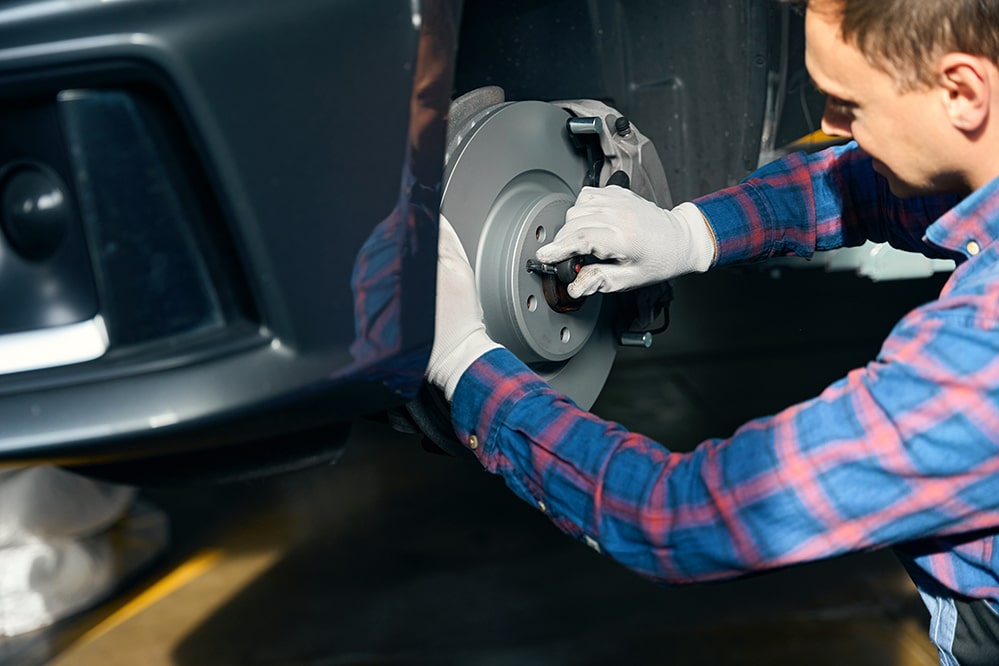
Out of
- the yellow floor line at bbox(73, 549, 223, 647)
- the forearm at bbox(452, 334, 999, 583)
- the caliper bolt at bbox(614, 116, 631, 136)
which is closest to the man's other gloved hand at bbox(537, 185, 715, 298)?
the caliper bolt at bbox(614, 116, 631, 136)

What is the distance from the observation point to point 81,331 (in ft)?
2.30

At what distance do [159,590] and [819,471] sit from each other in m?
1.58

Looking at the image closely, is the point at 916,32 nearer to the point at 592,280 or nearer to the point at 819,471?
the point at 819,471

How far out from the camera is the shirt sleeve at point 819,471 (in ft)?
2.19

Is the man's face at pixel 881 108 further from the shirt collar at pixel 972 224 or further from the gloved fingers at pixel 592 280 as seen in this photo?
the gloved fingers at pixel 592 280

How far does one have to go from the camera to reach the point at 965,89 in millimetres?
717

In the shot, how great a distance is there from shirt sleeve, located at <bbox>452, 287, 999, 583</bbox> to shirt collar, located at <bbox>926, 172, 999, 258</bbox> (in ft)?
0.35

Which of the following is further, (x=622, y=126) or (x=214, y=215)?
(x=622, y=126)

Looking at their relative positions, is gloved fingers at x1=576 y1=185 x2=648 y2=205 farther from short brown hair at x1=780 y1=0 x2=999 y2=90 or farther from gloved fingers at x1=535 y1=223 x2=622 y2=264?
short brown hair at x1=780 y1=0 x2=999 y2=90

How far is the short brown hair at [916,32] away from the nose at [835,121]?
4.3 inches

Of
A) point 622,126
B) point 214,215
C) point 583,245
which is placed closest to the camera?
point 214,215

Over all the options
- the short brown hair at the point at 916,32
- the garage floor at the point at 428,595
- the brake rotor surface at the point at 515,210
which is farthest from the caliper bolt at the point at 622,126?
the garage floor at the point at 428,595

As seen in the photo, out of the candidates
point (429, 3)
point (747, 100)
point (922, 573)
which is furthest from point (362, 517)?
point (429, 3)

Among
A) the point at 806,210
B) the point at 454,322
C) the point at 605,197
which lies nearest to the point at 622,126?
the point at 605,197
